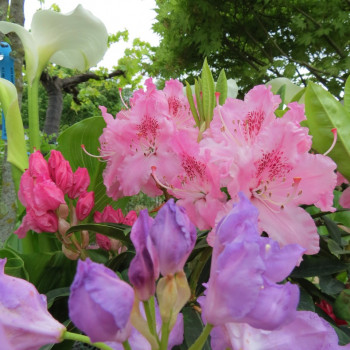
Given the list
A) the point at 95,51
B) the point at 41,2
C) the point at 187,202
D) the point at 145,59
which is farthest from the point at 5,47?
the point at 145,59

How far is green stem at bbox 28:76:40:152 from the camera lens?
55 cm

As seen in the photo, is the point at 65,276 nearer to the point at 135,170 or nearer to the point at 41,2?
the point at 135,170

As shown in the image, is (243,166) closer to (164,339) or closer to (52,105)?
(164,339)

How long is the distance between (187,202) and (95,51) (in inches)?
12.8

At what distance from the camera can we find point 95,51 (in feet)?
1.95

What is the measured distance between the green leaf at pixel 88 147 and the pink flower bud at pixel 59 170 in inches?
5.4

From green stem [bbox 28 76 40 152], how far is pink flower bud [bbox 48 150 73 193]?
11 centimetres

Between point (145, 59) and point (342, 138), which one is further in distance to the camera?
point (145, 59)

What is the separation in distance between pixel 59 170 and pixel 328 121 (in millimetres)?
294

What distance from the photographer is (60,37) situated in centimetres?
57

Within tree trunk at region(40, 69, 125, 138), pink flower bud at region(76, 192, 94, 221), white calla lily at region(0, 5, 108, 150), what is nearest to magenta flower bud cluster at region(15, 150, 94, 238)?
pink flower bud at region(76, 192, 94, 221)

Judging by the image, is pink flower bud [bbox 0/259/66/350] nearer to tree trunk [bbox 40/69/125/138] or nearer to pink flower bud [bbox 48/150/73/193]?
pink flower bud [bbox 48/150/73/193]

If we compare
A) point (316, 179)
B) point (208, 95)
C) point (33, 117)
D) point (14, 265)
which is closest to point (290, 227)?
point (316, 179)

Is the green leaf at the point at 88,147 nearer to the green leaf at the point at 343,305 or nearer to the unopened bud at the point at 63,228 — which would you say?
the unopened bud at the point at 63,228
